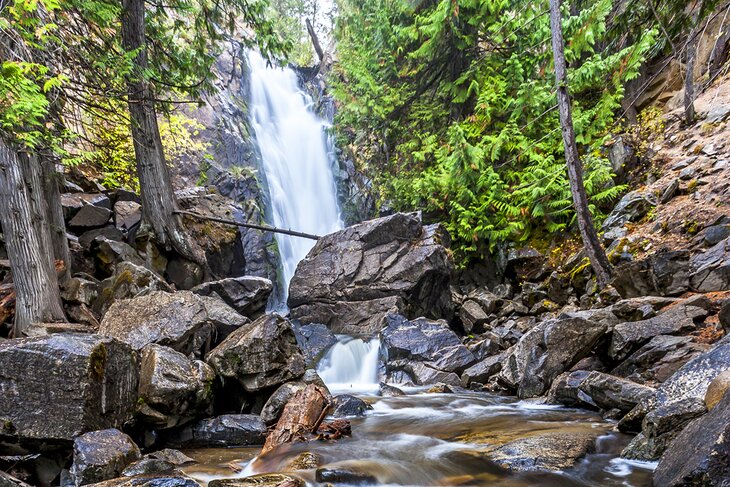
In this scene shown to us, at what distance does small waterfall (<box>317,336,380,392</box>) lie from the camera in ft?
34.2

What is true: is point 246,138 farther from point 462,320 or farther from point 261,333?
point 261,333

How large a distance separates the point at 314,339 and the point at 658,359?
8.20 metres

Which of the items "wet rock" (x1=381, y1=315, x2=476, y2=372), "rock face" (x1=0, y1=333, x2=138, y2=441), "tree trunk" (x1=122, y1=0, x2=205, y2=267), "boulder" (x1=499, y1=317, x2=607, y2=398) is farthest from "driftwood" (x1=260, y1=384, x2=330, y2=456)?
"tree trunk" (x1=122, y1=0, x2=205, y2=267)

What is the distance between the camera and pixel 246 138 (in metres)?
23.2

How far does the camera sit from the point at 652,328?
6.73 metres

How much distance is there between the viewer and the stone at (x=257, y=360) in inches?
237

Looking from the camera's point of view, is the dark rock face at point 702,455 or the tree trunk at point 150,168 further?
the tree trunk at point 150,168

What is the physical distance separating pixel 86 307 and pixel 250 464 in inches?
182

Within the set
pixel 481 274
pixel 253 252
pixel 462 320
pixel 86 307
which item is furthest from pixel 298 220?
pixel 86 307

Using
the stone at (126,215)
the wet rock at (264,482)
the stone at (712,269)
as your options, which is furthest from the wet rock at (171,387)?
the stone at (712,269)

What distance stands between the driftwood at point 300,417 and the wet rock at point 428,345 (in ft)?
13.7

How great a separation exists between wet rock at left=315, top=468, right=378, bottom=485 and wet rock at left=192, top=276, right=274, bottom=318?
6.89 m

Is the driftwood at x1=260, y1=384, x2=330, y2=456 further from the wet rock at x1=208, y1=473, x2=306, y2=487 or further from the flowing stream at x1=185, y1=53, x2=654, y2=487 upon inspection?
the wet rock at x1=208, y1=473, x2=306, y2=487

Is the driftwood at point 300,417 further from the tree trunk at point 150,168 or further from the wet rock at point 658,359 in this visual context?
the tree trunk at point 150,168
